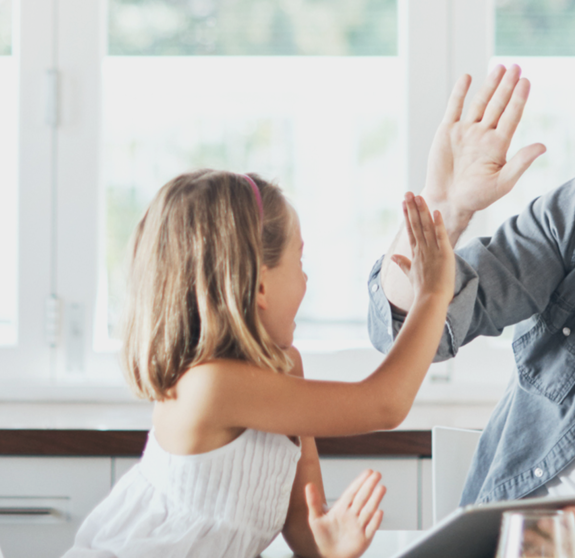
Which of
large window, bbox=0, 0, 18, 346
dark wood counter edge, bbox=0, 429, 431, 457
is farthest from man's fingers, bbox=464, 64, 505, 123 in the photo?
large window, bbox=0, 0, 18, 346

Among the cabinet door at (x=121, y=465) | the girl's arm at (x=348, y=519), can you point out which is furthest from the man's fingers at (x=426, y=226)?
the cabinet door at (x=121, y=465)

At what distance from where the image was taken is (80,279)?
1.92 metres

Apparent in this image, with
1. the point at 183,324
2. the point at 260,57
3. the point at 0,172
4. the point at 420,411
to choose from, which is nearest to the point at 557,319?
the point at 183,324

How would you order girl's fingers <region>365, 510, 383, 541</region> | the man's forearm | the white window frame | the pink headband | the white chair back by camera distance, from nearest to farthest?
girl's fingers <region>365, 510, 383, 541</region>
the pink headband
the man's forearm
the white chair back
the white window frame

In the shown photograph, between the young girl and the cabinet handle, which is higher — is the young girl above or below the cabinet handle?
above

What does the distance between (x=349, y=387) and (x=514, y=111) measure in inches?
18.4

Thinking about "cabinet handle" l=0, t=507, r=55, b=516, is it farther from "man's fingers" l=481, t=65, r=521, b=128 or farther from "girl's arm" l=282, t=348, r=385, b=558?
"man's fingers" l=481, t=65, r=521, b=128

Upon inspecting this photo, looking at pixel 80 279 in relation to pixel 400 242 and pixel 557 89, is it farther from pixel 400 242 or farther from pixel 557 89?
pixel 557 89

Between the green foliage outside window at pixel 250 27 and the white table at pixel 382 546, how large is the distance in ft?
4.81

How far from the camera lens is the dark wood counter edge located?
148 centimetres

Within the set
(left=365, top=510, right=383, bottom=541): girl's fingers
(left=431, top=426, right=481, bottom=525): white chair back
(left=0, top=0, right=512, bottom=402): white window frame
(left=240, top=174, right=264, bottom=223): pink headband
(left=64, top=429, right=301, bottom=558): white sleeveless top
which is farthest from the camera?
(left=0, top=0, right=512, bottom=402): white window frame

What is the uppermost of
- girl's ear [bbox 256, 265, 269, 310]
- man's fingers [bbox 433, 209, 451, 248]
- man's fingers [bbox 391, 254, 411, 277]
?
man's fingers [bbox 433, 209, 451, 248]

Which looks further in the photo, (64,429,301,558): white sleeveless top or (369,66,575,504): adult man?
(369,66,575,504): adult man

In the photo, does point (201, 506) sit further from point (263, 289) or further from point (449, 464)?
point (449, 464)
